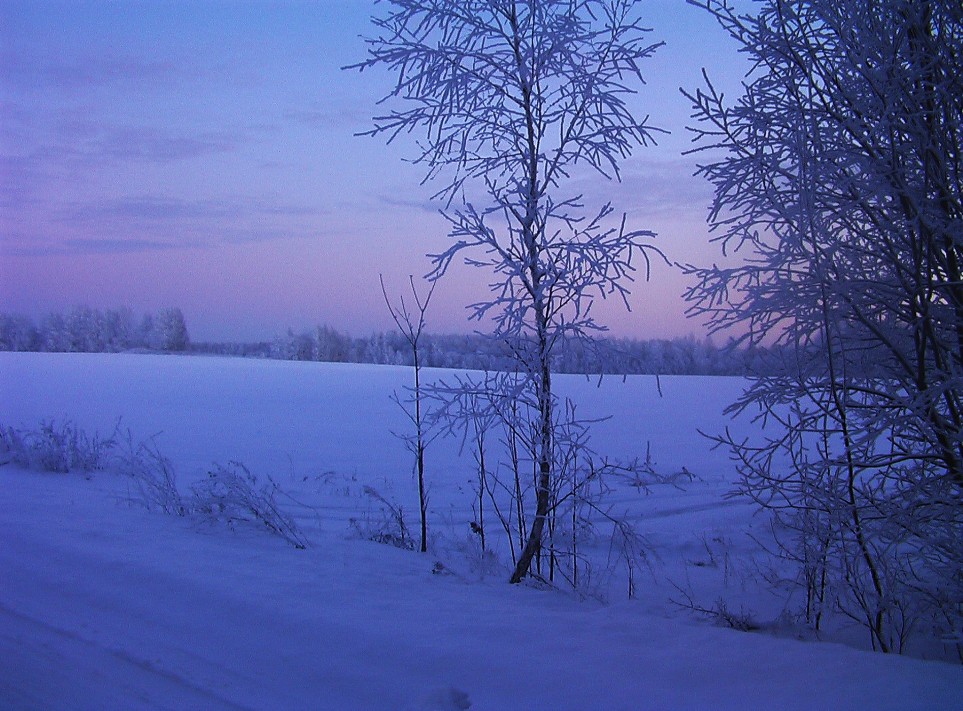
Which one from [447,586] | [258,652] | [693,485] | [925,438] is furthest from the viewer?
[693,485]

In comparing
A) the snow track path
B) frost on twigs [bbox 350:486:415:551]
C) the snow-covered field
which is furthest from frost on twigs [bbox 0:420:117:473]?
the snow track path

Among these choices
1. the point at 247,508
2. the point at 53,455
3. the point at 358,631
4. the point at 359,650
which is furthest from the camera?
the point at 53,455

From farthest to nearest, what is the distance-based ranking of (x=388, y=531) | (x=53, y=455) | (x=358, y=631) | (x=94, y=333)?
(x=94, y=333) < (x=53, y=455) < (x=388, y=531) < (x=358, y=631)

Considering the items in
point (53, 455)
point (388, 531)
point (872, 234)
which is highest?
point (872, 234)

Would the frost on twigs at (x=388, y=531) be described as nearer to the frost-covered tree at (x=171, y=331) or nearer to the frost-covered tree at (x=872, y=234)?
the frost-covered tree at (x=872, y=234)

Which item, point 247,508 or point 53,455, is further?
point 53,455

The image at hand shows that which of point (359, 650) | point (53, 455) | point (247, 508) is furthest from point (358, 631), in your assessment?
point (53, 455)

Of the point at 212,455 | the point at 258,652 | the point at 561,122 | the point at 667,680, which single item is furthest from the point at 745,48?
the point at 212,455

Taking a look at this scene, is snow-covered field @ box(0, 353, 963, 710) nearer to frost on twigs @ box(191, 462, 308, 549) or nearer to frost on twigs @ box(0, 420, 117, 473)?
frost on twigs @ box(191, 462, 308, 549)

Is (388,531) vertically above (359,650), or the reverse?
(359,650)

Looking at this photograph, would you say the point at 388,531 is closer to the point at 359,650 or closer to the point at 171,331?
the point at 359,650

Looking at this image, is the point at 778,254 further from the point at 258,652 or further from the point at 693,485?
the point at 693,485

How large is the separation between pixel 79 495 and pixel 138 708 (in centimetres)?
638

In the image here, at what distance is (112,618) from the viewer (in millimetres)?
3709
